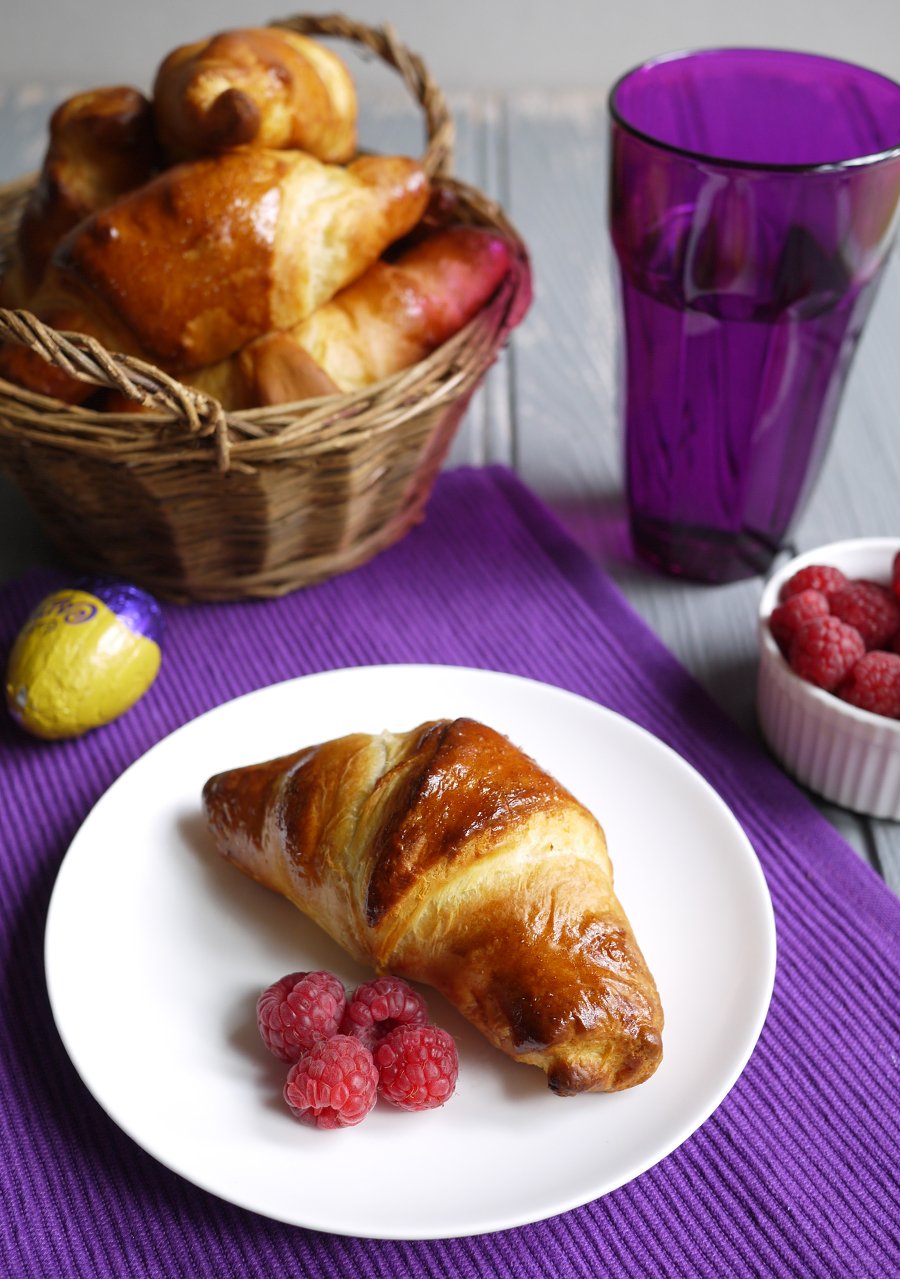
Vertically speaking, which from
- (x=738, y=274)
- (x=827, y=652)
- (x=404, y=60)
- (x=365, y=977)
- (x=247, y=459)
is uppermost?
(x=404, y=60)

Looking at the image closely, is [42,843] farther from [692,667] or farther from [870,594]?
[870,594]

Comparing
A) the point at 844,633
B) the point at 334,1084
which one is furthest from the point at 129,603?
the point at 844,633

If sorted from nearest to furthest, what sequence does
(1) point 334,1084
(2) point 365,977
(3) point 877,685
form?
1. (1) point 334,1084
2. (2) point 365,977
3. (3) point 877,685

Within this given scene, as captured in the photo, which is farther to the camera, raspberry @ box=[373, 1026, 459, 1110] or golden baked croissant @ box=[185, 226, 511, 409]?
golden baked croissant @ box=[185, 226, 511, 409]

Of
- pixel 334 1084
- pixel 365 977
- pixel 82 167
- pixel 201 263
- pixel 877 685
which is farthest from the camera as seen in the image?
pixel 82 167

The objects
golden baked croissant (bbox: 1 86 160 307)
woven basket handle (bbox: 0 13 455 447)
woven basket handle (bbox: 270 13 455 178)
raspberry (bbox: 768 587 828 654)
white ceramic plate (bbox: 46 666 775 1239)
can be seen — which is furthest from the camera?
woven basket handle (bbox: 270 13 455 178)

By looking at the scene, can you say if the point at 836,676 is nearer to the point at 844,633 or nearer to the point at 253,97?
the point at 844,633

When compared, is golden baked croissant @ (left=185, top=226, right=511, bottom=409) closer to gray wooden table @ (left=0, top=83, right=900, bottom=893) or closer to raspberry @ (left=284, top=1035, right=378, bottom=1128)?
gray wooden table @ (left=0, top=83, right=900, bottom=893)

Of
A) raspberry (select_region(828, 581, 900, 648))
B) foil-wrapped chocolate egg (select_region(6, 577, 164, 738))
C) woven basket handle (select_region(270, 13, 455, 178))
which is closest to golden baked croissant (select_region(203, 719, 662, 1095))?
foil-wrapped chocolate egg (select_region(6, 577, 164, 738))
